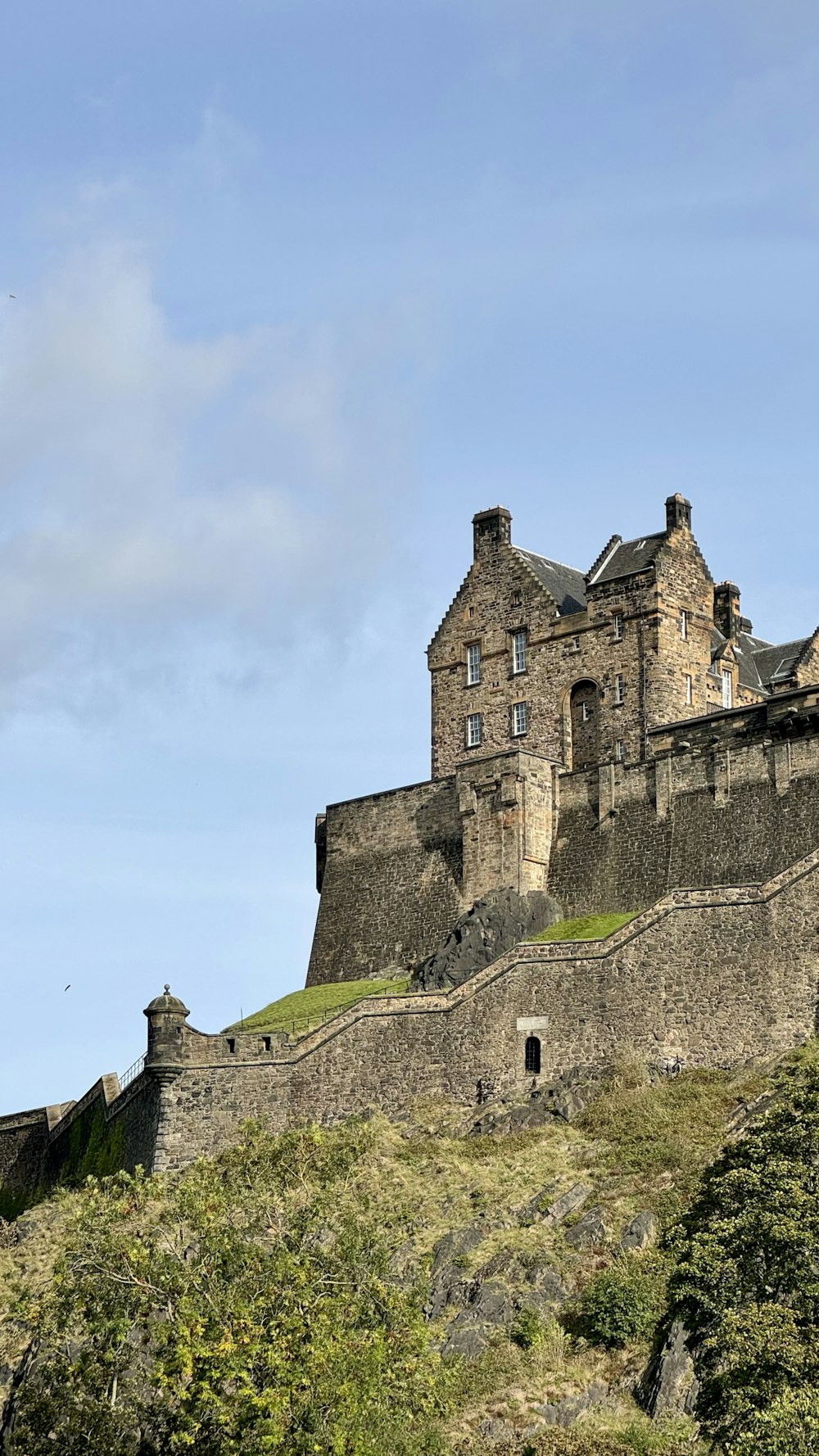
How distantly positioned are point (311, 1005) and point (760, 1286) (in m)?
30.8

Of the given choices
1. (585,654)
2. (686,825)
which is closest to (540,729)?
(585,654)

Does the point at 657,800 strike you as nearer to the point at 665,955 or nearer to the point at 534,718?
the point at 534,718

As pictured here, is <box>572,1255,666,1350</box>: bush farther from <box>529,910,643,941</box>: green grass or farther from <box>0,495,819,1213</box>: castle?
<box>529,910,643,941</box>: green grass

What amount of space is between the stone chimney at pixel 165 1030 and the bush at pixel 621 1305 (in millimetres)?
Answer: 16452

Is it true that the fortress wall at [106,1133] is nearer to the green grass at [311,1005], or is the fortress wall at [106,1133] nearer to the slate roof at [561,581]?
the green grass at [311,1005]

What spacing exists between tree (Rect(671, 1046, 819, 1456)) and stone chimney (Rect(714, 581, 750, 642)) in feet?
112

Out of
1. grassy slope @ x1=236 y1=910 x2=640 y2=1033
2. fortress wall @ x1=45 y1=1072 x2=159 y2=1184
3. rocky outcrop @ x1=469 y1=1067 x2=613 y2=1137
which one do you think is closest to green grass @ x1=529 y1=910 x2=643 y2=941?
grassy slope @ x1=236 y1=910 x2=640 y2=1033

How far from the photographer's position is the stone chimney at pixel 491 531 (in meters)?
74.6

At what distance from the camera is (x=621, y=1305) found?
42.4 metres

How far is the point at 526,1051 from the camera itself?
176 ft

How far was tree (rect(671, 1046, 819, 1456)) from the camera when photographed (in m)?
33.4

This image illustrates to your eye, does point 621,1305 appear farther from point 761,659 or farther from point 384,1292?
point 761,659

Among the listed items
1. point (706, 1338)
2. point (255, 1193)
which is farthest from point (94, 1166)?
point (706, 1338)

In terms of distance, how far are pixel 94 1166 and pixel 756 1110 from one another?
21088mm
